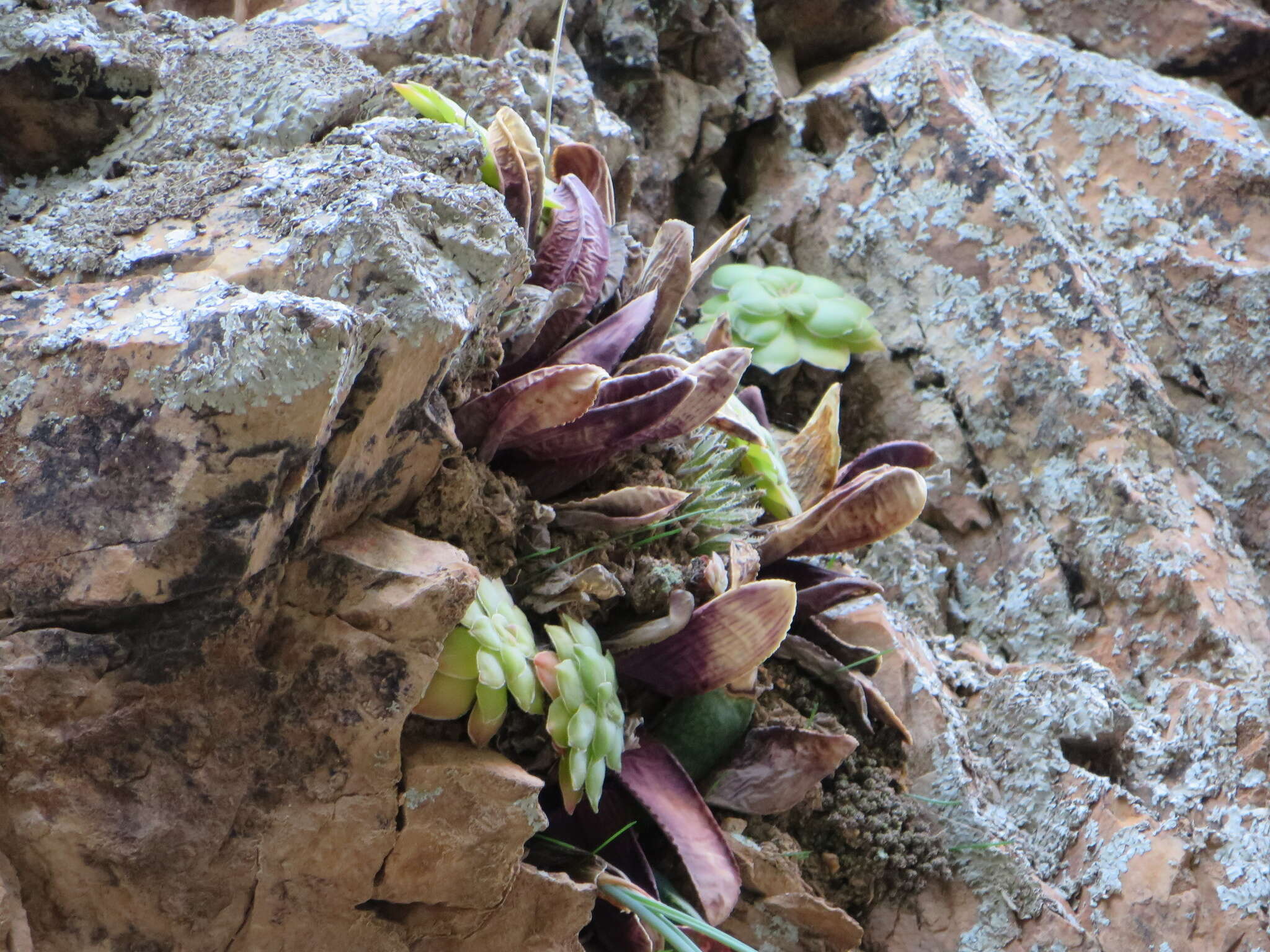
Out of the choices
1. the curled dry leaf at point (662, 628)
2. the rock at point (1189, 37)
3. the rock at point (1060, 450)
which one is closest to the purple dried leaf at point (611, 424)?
the curled dry leaf at point (662, 628)

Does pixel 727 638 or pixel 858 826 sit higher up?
pixel 727 638

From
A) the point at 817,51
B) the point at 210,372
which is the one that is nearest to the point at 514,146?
the point at 210,372

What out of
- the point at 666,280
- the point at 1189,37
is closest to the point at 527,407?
the point at 666,280

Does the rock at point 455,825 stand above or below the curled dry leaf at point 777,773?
above

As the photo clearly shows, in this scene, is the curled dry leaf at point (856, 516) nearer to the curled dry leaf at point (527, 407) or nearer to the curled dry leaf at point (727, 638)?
the curled dry leaf at point (727, 638)

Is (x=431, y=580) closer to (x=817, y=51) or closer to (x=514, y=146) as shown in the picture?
(x=514, y=146)

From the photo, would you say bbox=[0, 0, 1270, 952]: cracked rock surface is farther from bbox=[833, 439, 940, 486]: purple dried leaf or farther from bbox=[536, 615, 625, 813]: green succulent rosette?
bbox=[833, 439, 940, 486]: purple dried leaf

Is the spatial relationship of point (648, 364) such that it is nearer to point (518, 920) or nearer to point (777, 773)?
point (777, 773)
